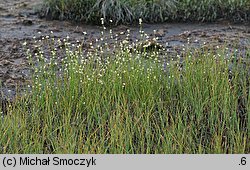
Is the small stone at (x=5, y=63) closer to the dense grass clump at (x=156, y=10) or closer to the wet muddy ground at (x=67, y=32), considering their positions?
the wet muddy ground at (x=67, y=32)

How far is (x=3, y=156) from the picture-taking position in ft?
12.5

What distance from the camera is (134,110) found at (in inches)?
179

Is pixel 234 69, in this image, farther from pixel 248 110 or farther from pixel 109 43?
pixel 109 43

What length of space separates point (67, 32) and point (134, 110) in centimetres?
315

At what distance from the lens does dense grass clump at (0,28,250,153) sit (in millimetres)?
4117

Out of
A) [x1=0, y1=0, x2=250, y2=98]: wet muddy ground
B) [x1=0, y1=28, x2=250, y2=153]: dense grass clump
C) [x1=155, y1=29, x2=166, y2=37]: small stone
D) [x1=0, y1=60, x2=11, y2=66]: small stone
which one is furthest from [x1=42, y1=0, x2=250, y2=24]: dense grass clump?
[x1=0, y1=28, x2=250, y2=153]: dense grass clump

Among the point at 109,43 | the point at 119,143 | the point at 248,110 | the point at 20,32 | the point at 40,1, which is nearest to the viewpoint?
the point at 119,143

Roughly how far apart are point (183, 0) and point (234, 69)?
2927 mm

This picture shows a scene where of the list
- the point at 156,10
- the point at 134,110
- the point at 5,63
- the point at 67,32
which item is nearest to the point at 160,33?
the point at 156,10

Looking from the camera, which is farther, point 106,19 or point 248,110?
point 106,19

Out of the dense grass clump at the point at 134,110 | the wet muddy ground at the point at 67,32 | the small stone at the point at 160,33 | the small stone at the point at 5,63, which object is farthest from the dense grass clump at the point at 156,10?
the dense grass clump at the point at 134,110

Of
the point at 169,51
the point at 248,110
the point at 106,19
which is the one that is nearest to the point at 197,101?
the point at 248,110

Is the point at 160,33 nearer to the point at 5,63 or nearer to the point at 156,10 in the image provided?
the point at 156,10

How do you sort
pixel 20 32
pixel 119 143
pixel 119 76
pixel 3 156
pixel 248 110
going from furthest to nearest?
pixel 20 32, pixel 119 76, pixel 248 110, pixel 119 143, pixel 3 156
